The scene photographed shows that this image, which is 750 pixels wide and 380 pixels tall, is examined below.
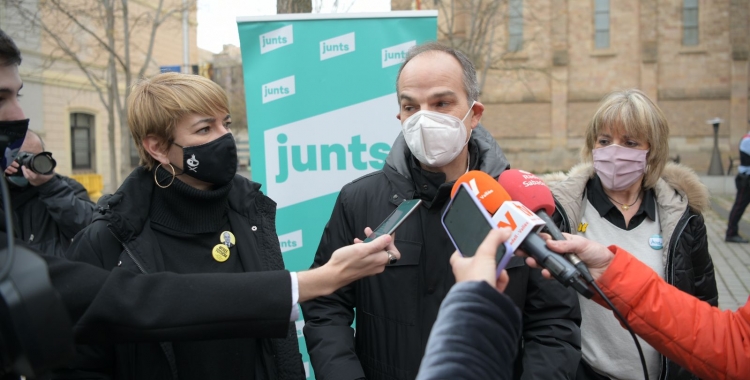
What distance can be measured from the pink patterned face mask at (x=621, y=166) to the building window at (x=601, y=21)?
2572cm

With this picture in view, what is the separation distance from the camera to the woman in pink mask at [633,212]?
2477mm

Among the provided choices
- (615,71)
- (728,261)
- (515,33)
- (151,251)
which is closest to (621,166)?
(151,251)

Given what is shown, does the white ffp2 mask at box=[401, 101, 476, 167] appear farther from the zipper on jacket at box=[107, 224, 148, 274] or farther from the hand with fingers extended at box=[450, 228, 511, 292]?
the zipper on jacket at box=[107, 224, 148, 274]

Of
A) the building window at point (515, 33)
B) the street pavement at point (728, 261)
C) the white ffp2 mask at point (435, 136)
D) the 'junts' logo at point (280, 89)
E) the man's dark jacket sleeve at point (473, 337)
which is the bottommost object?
the street pavement at point (728, 261)

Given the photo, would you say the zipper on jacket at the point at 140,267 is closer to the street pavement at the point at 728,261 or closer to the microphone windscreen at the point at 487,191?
the microphone windscreen at the point at 487,191

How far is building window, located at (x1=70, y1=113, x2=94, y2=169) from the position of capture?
19922mm

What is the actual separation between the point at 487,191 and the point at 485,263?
328mm

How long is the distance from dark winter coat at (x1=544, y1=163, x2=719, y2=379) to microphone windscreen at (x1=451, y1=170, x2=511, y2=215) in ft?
3.54

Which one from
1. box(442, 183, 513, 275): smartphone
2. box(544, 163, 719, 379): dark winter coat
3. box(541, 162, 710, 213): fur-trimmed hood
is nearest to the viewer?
box(442, 183, 513, 275): smartphone

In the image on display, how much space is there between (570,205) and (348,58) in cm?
154

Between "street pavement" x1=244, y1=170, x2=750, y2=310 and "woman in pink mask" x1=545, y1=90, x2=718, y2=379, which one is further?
"street pavement" x1=244, y1=170, x2=750, y2=310

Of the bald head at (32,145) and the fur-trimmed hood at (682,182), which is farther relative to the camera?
the bald head at (32,145)

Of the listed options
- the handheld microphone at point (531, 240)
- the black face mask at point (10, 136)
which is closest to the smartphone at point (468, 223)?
the handheld microphone at point (531, 240)

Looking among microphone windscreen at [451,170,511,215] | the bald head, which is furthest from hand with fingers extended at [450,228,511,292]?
the bald head
